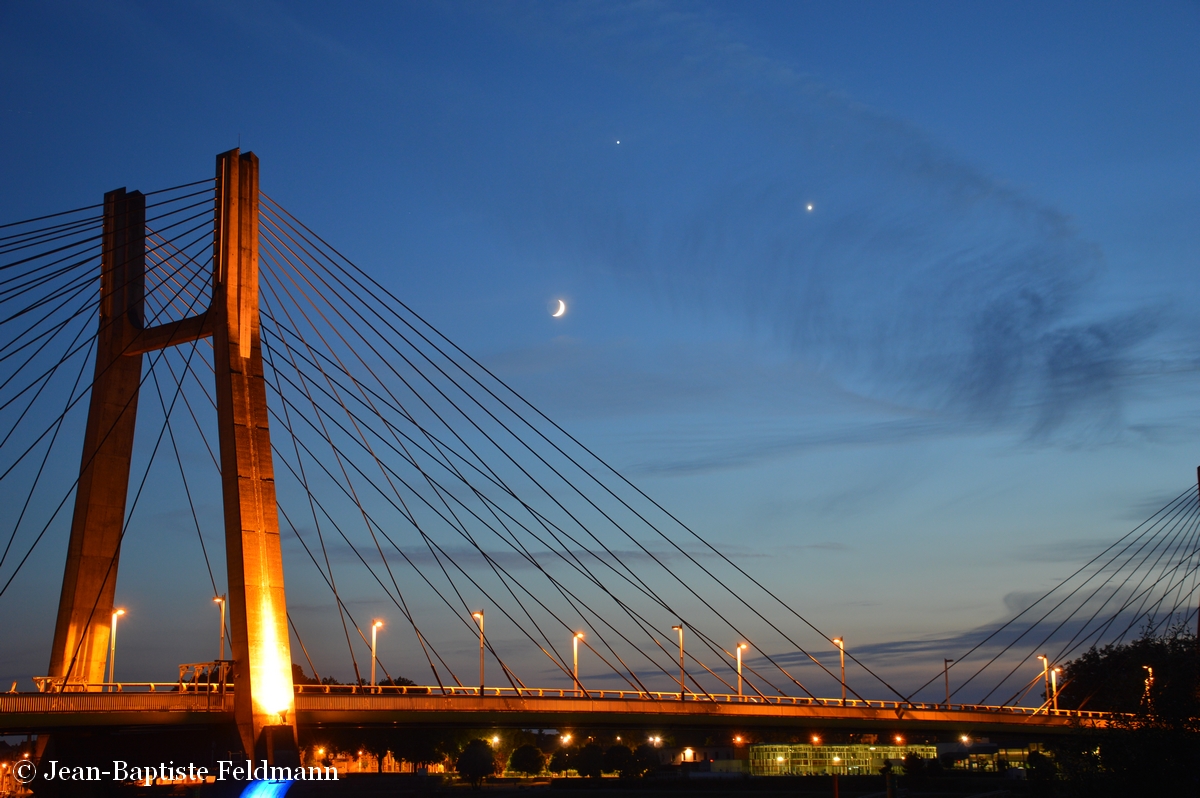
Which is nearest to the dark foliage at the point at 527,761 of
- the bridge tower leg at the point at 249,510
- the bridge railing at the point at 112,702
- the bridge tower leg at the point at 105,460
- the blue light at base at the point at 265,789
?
the bridge tower leg at the point at 105,460

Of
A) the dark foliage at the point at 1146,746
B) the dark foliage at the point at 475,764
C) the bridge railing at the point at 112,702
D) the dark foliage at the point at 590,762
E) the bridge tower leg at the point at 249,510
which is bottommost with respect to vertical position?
the dark foliage at the point at 590,762

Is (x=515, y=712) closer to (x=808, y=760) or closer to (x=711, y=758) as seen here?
(x=808, y=760)

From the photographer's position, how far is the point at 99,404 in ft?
144

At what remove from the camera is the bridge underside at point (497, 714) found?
125 ft

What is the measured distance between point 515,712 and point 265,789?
18826mm

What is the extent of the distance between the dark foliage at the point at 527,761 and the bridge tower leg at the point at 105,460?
Answer: 97.6m

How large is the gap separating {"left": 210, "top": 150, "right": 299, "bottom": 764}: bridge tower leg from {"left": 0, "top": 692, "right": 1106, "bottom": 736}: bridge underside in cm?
266

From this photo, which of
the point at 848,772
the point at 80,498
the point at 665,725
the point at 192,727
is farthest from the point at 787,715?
the point at 848,772

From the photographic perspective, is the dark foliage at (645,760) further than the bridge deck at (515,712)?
Yes

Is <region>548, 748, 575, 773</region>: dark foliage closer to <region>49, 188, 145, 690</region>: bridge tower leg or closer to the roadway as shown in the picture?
the roadway

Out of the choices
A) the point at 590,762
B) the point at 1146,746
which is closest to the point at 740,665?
the point at 1146,746

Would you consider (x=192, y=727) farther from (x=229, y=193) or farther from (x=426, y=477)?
(x=229, y=193)

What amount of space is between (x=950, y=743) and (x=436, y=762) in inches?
2624

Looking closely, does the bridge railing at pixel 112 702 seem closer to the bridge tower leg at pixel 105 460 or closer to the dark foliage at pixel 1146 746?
the bridge tower leg at pixel 105 460
